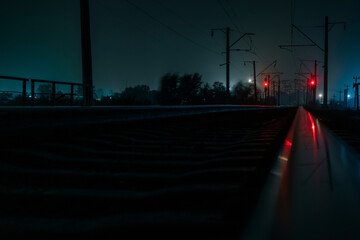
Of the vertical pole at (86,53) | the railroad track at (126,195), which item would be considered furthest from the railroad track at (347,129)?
the vertical pole at (86,53)

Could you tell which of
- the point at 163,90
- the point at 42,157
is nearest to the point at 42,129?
the point at 42,157

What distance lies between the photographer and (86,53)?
1273 cm

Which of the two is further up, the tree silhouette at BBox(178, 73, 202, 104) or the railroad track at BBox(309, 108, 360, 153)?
the tree silhouette at BBox(178, 73, 202, 104)

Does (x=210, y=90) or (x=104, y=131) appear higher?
(x=210, y=90)

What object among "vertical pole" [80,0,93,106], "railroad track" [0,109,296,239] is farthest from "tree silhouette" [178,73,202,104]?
"railroad track" [0,109,296,239]

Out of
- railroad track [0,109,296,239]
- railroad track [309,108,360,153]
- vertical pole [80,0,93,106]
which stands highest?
vertical pole [80,0,93,106]

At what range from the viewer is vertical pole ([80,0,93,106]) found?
1270 cm

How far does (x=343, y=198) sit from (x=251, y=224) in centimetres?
65

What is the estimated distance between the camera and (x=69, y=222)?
1.26m

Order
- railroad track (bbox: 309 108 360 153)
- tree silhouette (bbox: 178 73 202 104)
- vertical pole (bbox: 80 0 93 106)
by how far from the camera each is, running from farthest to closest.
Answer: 1. tree silhouette (bbox: 178 73 202 104)
2. vertical pole (bbox: 80 0 93 106)
3. railroad track (bbox: 309 108 360 153)

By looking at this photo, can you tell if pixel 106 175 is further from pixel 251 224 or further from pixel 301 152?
pixel 301 152

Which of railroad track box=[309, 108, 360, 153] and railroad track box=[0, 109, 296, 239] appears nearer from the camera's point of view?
railroad track box=[0, 109, 296, 239]

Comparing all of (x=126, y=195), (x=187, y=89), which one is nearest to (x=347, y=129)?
(x=126, y=195)

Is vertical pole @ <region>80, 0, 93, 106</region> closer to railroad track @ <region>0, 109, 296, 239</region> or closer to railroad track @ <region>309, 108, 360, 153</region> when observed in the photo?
railroad track @ <region>309, 108, 360, 153</region>
